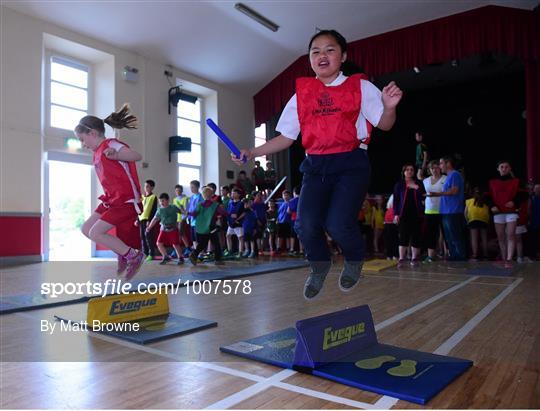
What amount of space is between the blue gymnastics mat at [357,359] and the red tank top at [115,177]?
1.11m

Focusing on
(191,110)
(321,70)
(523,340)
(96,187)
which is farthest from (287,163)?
(321,70)

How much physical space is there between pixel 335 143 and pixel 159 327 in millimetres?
2093

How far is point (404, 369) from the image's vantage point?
7.13ft

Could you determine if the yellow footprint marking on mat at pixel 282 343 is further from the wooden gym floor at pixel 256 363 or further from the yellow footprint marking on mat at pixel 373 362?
the yellow footprint marking on mat at pixel 373 362

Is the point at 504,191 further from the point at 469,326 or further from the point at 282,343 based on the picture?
the point at 282,343

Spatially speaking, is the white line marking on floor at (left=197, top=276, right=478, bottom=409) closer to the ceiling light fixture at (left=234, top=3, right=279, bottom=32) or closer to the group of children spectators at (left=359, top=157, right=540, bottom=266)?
the group of children spectators at (left=359, top=157, right=540, bottom=266)

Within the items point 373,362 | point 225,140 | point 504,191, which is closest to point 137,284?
point 373,362

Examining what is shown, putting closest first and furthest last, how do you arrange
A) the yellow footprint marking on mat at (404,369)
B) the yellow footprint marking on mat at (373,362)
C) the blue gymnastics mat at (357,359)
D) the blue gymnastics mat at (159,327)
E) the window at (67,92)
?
the blue gymnastics mat at (357,359), the yellow footprint marking on mat at (404,369), the yellow footprint marking on mat at (373,362), the blue gymnastics mat at (159,327), the window at (67,92)

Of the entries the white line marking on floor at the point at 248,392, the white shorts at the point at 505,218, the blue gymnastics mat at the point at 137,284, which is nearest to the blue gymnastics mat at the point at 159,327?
the blue gymnastics mat at the point at 137,284

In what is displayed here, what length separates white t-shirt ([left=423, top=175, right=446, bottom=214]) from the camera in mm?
6246

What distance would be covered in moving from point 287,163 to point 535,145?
502 cm

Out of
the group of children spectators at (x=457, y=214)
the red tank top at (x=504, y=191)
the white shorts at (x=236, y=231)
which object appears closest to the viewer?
the group of children spectators at (x=457, y=214)

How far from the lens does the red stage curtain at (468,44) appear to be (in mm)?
8211

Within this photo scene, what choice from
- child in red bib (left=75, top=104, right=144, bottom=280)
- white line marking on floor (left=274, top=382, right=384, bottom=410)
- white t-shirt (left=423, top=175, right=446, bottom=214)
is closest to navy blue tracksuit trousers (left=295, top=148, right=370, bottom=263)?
white line marking on floor (left=274, top=382, right=384, bottom=410)
